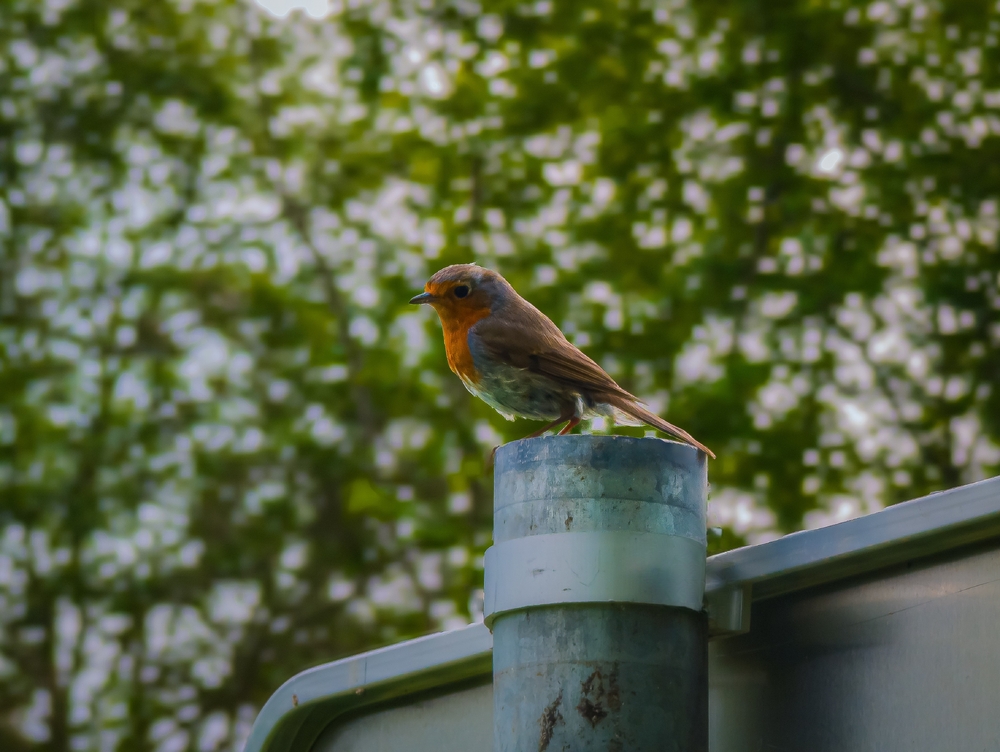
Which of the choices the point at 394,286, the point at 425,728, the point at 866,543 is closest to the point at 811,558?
the point at 866,543

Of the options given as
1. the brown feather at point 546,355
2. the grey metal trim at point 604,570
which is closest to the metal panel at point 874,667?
the grey metal trim at point 604,570

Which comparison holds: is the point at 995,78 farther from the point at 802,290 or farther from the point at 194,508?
the point at 194,508

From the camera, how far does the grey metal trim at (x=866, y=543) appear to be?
1.48 m

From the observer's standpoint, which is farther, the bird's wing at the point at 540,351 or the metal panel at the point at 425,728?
the bird's wing at the point at 540,351

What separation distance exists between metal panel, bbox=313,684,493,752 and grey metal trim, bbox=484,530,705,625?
617 mm

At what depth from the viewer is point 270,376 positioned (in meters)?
10.6

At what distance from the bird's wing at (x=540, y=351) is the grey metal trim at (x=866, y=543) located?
1750mm

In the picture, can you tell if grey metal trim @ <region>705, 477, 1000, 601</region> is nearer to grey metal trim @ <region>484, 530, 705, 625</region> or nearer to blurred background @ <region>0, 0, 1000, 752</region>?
grey metal trim @ <region>484, 530, 705, 625</region>

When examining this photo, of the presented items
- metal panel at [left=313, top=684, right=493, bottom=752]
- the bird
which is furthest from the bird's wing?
metal panel at [left=313, top=684, right=493, bottom=752]

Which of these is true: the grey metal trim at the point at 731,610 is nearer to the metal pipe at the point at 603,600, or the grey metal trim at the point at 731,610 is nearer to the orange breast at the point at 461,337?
the metal pipe at the point at 603,600

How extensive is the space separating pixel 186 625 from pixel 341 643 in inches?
50.7

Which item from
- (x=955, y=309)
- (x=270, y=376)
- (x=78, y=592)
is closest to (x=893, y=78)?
(x=955, y=309)

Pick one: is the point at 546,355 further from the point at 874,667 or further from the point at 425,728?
the point at 874,667

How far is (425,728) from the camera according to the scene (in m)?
2.43
